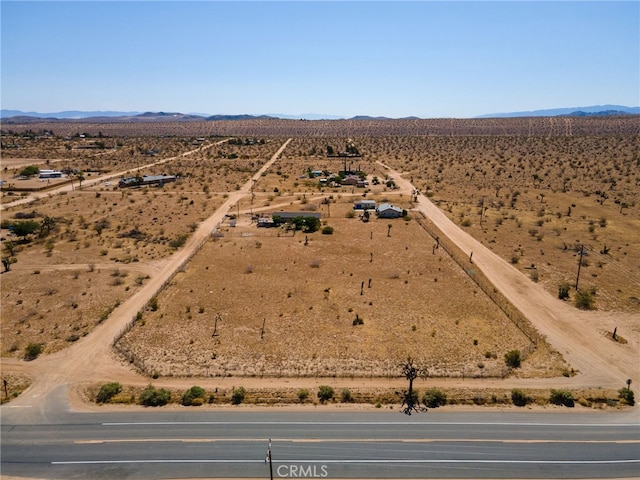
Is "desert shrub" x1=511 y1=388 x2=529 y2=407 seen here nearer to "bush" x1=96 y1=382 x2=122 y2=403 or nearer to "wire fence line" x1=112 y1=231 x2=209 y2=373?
"wire fence line" x1=112 y1=231 x2=209 y2=373

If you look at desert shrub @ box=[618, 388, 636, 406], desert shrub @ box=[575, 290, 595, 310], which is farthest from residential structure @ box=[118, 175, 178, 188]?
desert shrub @ box=[618, 388, 636, 406]

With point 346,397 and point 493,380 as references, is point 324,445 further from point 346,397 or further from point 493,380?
point 493,380

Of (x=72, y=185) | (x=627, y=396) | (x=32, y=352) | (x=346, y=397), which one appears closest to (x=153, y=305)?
(x=32, y=352)

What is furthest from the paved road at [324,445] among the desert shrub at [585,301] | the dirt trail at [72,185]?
the dirt trail at [72,185]

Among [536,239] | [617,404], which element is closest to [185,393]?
[617,404]

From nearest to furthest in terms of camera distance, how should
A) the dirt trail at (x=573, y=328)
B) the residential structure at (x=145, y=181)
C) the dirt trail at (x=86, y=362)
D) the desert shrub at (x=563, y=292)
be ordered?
the dirt trail at (x=86, y=362)
the dirt trail at (x=573, y=328)
the desert shrub at (x=563, y=292)
the residential structure at (x=145, y=181)

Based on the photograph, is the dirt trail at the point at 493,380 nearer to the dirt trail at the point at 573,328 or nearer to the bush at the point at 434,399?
the dirt trail at the point at 573,328
